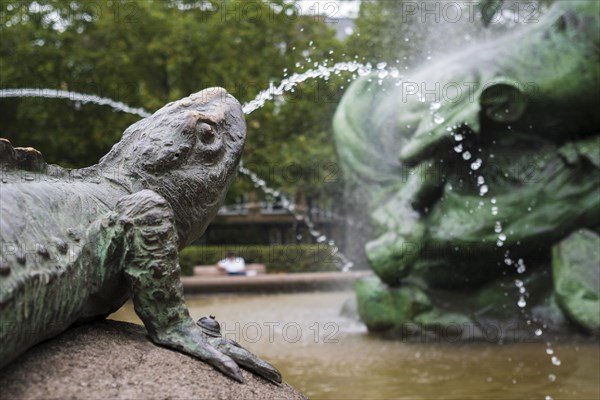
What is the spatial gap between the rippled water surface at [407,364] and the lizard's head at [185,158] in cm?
250

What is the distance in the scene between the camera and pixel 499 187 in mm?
7000

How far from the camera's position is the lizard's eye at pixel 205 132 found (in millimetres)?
2434

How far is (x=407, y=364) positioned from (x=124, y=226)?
155 inches

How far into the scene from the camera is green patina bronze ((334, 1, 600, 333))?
6707 millimetres

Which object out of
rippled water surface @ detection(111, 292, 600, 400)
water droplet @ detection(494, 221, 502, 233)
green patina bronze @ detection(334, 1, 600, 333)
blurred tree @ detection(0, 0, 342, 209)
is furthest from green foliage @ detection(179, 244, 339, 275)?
water droplet @ detection(494, 221, 502, 233)

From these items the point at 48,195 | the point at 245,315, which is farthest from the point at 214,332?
the point at 245,315

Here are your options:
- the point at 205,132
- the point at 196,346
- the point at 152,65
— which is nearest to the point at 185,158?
the point at 205,132

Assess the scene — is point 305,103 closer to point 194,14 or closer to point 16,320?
point 194,14

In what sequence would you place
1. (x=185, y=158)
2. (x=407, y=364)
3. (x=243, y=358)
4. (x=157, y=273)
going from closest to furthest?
(x=157, y=273) → (x=243, y=358) → (x=185, y=158) → (x=407, y=364)

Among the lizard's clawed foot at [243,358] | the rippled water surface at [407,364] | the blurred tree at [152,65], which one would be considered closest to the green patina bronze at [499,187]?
the rippled water surface at [407,364]

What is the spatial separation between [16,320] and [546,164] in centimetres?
587

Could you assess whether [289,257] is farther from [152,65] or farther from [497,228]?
[497,228]

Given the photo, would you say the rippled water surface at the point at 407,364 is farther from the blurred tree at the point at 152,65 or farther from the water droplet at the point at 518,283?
the blurred tree at the point at 152,65

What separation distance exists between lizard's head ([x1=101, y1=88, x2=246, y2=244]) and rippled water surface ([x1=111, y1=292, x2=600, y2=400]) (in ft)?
8.19
